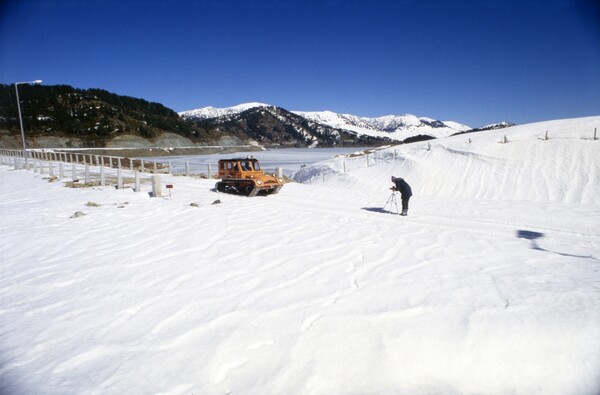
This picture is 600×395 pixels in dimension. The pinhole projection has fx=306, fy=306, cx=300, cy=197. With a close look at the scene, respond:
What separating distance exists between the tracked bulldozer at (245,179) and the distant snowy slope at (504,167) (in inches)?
383

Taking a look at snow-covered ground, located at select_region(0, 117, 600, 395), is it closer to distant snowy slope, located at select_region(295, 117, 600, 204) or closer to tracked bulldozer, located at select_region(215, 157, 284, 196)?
tracked bulldozer, located at select_region(215, 157, 284, 196)

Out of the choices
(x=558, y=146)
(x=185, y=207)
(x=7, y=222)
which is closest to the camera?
(x=7, y=222)

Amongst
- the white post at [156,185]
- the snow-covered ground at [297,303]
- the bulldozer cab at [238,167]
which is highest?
the bulldozer cab at [238,167]

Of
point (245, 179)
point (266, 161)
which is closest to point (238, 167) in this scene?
point (245, 179)

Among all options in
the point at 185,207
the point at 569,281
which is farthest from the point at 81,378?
the point at 185,207

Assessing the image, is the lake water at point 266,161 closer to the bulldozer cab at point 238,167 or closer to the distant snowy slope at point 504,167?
the bulldozer cab at point 238,167

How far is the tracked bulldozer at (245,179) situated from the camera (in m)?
13.9

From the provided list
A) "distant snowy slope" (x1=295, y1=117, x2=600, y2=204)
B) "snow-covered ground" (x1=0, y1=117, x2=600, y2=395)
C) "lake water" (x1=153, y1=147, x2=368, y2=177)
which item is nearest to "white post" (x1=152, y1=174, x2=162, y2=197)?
"snow-covered ground" (x1=0, y1=117, x2=600, y2=395)

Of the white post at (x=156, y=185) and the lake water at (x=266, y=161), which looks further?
the lake water at (x=266, y=161)

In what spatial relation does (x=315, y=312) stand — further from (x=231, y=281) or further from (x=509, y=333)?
(x=509, y=333)

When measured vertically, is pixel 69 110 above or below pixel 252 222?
above

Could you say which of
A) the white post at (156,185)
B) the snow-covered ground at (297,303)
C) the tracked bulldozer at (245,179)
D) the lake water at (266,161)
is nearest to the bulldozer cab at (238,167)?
the tracked bulldozer at (245,179)

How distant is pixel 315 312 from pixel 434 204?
1004 cm

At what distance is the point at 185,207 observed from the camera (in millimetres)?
11008
